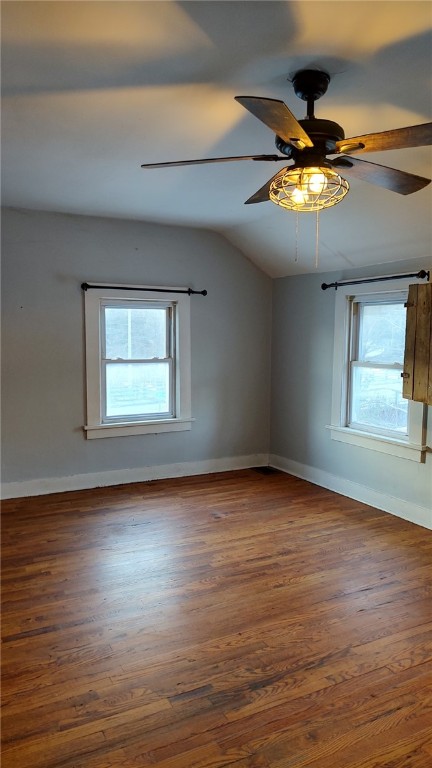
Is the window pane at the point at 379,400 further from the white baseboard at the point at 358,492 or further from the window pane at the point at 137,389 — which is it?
the window pane at the point at 137,389

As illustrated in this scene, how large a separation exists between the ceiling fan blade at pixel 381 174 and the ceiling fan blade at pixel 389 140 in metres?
0.07

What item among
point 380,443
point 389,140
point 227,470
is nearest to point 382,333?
point 380,443

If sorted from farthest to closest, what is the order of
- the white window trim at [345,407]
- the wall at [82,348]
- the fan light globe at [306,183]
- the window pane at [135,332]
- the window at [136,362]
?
1. the window pane at [135,332]
2. the window at [136,362]
3. the wall at [82,348]
4. the white window trim at [345,407]
5. the fan light globe at [306,183]

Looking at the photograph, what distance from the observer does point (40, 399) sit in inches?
178

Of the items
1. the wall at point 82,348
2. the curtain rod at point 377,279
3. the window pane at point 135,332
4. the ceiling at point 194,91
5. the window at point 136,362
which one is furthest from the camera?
the window pane at point 135,332

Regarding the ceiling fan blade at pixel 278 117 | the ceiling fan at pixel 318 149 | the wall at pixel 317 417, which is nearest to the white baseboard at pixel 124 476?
the wall at pixel 317 417

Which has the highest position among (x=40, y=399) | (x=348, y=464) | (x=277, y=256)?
(x=277, y=256)

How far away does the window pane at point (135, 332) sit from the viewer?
4.82 metres

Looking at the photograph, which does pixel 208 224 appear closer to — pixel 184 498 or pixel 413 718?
pixel 184 498

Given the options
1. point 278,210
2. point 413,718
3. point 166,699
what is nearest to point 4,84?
point 278,210

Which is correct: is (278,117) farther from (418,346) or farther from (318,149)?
(418,346)

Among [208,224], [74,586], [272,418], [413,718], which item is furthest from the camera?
[272,418]

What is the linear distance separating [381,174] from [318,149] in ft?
1.20

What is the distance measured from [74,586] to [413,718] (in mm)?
1888
